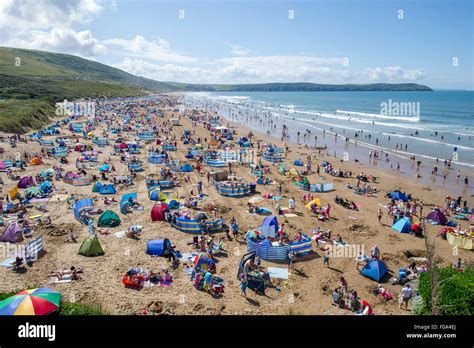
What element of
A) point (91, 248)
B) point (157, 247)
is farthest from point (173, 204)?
point (91, 248)

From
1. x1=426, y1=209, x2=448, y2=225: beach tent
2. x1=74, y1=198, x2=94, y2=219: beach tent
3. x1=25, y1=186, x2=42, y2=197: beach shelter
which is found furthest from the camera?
x1=25, y1=186, x2=42, y2=197: beach shelter

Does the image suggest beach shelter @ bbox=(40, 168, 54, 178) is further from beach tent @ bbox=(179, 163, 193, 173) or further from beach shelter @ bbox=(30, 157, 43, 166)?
beach tent @ bbox=(179, 163, 193, 173)

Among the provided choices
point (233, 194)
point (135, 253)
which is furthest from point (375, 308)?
point (233, 194)

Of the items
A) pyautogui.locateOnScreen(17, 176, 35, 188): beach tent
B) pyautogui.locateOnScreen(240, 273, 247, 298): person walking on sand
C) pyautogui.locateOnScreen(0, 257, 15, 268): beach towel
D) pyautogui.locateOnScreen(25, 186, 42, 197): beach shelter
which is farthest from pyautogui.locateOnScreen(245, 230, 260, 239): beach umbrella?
pyautogui.locateOnScreen(17, 176, 35, 188): beach tent

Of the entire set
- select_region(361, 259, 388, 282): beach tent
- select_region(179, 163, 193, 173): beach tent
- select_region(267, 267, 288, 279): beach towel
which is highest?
select_region(179, 163, 193, 173): beach tent

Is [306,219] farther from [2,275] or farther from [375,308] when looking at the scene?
[2,275]

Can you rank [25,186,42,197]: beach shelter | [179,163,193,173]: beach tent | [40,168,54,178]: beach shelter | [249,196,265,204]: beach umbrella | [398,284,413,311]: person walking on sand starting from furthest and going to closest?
[179,163,193,173]: beach tent, [40,168,54,178]: beach shelter, [25,186,42,197]: beach shelter, [249,196,265,204]: beach umbrella, [398,284,413,311]: person walking on sand

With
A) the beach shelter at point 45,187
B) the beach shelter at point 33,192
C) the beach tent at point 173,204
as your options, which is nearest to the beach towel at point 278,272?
the beach tent at point 173,204
